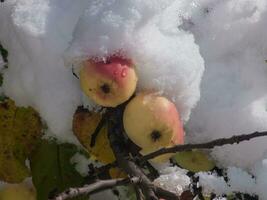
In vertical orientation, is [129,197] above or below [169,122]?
below

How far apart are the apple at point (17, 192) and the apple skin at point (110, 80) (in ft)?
0.92

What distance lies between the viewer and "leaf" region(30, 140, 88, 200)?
128cm

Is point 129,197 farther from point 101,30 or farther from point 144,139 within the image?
point 101,30

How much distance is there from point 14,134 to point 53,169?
0.35 feet

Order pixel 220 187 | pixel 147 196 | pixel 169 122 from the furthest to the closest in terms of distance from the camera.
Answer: pixel 220 187 < pixel 169 122 < pixel 147 196

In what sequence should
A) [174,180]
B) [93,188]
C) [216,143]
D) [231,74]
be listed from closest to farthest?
1. [93,188]
2. [216,143]
3. [174,180]
4. [231,74]

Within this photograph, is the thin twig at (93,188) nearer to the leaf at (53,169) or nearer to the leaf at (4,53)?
the leaf at (53,169)

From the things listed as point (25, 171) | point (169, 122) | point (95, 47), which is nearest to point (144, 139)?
point (169, 122)

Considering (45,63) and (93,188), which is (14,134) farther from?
(93,188)

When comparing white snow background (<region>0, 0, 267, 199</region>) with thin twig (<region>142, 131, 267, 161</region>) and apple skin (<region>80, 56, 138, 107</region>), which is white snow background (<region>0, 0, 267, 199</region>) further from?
thin twig (<region>142, 131, 267, 161</region>)

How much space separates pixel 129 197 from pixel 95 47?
0.36m

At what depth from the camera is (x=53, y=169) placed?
130 centimetres

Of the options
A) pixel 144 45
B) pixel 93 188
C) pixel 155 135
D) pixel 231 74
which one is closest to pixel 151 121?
pixel 155 135

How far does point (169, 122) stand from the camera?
1.13 meters
